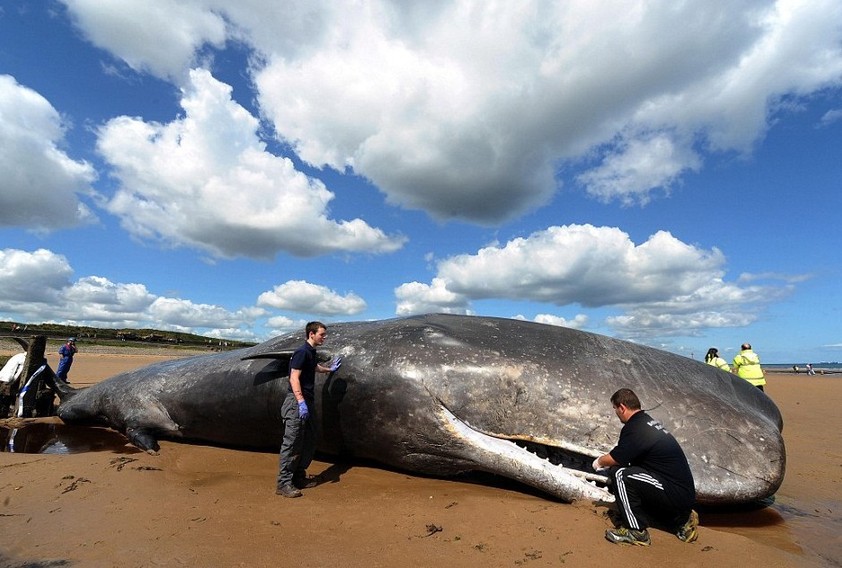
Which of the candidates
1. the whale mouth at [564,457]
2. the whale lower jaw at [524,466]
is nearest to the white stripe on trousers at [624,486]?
the whale lower jaw at [524,466]

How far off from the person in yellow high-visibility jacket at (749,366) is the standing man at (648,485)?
9.12 m

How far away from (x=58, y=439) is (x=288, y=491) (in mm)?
5470

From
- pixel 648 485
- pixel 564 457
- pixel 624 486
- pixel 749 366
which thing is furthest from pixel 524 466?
pixel 749 366

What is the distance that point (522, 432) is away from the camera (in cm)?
486

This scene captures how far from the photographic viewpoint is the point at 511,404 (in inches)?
195

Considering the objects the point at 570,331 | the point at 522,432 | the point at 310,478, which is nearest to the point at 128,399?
the point at 310,478

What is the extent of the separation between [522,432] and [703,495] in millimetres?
1646

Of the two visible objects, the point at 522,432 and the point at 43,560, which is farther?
the point at 522,432

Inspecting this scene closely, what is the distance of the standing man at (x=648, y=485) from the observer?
3.50 meters

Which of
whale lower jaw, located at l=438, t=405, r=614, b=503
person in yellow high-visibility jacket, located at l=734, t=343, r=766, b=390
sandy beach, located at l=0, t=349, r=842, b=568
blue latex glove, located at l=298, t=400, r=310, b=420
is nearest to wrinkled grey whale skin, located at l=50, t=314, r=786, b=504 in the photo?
whale lower jaw, located at l=438, t=405, r=614, b=503

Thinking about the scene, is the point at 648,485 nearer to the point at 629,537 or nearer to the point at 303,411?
the point at 629,537

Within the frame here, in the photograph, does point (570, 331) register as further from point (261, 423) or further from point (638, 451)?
point (261, 423)

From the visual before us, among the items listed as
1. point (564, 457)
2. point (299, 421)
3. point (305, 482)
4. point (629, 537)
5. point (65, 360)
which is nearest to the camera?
point (629, 537)

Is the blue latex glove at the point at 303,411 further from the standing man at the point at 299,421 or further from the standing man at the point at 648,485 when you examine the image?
the standing man at the point at 648,485
